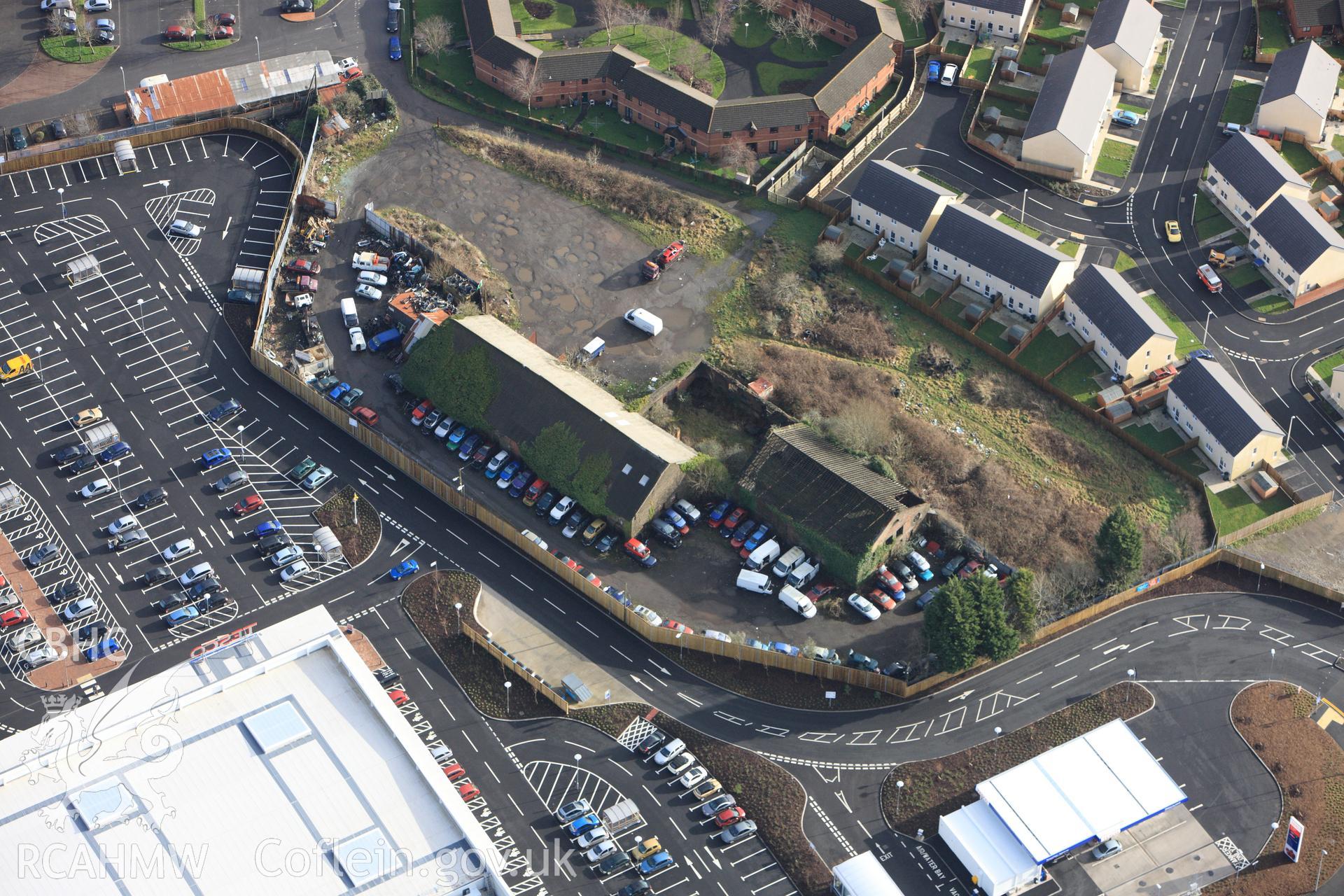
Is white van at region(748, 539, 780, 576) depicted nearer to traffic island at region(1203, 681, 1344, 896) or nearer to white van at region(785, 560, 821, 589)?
white van at region(785, 560, 821, 589)

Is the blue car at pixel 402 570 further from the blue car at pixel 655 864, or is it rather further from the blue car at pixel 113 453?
the blue car at pixel 655 864

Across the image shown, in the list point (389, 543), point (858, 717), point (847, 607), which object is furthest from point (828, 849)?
point (389, 543)

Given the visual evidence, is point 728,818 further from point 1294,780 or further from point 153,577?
point 153,577

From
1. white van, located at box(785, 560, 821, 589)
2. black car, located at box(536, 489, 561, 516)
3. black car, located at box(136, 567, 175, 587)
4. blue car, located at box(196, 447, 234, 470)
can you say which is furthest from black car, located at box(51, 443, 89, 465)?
white van, located at box(785, 560, 821, 589)

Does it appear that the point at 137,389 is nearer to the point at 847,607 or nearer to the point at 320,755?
the point at 320,755

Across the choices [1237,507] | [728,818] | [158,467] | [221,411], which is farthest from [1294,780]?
[158,467]

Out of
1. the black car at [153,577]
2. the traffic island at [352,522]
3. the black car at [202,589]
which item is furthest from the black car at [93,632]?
the traffic island at [352,522]

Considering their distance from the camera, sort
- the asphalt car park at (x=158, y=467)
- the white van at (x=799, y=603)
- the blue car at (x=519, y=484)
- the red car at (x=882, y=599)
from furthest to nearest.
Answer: the blue car at (x=519, y=484)
the asphalt car park at (x=158, y=467)
the red car at (x=882, y=599)
the white van at (x=799, y=603)
